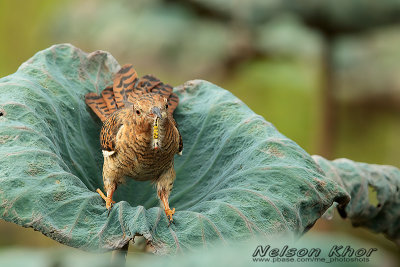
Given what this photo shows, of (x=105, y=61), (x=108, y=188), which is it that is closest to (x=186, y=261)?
(x=108, y=188)

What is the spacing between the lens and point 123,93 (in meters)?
2.89

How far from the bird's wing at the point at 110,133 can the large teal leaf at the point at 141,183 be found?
15 centimetres

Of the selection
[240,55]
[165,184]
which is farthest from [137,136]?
[240,55]

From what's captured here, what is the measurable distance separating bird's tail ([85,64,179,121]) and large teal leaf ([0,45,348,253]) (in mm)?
72

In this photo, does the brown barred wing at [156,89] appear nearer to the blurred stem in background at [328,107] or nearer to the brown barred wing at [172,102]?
the brown barred wing at [172,102]

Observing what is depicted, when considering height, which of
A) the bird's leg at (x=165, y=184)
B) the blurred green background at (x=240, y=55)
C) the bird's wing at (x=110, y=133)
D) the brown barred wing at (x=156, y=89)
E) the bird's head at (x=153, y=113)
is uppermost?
the bird's head at (x=153, y=113)

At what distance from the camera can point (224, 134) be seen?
2838 millimetres

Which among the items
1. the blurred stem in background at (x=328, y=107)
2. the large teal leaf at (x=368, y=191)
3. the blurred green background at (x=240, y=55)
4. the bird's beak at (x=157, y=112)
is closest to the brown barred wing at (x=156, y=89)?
the bird's beak at (x=157, y=112)

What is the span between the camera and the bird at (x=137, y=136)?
2.41 m

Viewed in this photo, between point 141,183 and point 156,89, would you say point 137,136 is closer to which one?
point 156,89

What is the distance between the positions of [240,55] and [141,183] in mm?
7492

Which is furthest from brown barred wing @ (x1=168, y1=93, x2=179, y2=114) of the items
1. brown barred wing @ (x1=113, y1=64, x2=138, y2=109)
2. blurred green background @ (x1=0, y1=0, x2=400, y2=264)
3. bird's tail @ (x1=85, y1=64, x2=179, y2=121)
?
blurred green background @ (x1=0, y1=0, x2=400, y2=264)

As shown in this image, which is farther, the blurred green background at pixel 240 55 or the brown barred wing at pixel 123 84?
the blurred green background at pixel 240 55

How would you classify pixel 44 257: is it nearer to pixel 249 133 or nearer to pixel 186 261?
pixel 186 261
